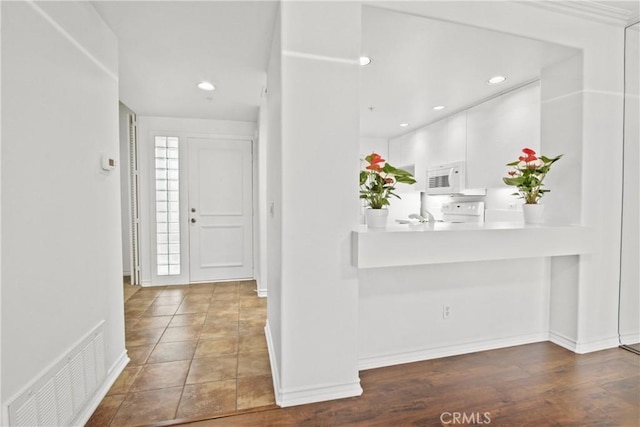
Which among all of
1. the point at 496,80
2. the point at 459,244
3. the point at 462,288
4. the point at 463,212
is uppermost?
the point at 496,80

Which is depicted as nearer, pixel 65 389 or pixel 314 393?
pixel 65 389

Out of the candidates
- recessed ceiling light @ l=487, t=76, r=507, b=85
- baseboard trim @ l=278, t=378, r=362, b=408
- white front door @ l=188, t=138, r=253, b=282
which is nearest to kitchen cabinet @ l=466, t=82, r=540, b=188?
recessed ceiling light @ l=487, t=76, r=507, b=85

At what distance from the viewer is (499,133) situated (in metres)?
3.28

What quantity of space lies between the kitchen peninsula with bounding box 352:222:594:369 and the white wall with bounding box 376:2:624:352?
5.2 inches

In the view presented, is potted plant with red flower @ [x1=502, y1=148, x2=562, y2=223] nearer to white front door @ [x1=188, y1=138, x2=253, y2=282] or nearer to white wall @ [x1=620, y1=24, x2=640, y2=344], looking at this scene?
white wall @ [x1=620, y1=24, x2=640, y2=344]

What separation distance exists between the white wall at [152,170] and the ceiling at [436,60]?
2.34 m

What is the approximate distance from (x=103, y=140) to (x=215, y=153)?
261cm

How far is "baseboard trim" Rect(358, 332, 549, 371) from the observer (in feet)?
7.07

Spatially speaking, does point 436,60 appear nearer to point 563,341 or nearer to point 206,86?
point 206,86

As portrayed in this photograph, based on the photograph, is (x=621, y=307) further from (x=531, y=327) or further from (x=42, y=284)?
(x=42, y=284)

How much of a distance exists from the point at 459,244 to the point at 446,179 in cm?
226

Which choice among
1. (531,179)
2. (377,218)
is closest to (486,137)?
(531,179)

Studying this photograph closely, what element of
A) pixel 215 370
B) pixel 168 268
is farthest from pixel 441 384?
pixel 168 268

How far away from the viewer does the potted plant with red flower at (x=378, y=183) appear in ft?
6.24
